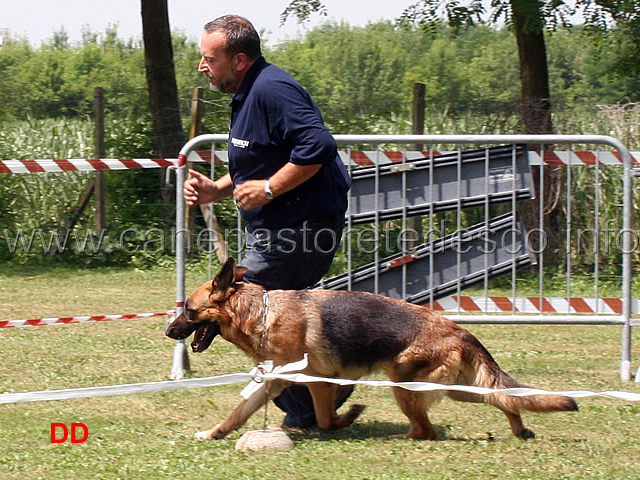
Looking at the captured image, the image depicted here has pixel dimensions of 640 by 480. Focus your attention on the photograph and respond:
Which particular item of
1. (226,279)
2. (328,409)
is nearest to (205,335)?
(226,279)

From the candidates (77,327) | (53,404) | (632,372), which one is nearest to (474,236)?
(632,372)

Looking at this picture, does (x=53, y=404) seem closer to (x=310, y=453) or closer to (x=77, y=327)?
(x=310, y=453)

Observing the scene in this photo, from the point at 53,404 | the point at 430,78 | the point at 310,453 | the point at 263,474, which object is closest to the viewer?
the point at 263,474

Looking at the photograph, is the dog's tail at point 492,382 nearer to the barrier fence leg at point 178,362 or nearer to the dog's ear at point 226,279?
the dog's ear at point 226,279

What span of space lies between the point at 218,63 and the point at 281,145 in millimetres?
579

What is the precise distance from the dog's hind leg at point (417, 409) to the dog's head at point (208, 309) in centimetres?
101

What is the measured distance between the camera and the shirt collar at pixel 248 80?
4906mm

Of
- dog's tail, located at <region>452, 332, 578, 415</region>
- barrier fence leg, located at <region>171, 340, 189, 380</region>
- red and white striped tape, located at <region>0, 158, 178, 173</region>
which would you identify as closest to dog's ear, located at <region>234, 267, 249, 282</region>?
dog's tail, located at <region>452, 332, 578, 415</region>

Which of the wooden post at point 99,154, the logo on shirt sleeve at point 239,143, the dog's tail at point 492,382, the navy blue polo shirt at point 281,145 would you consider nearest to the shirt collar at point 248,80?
the navy blue polo shirt at point 281,145

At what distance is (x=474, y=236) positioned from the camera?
6.89 m

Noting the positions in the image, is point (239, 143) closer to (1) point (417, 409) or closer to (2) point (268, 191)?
(2) point (268, 191)

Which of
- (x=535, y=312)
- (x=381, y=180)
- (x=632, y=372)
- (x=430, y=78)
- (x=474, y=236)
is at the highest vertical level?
(x=430, y=78)

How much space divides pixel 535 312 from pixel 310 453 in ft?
9.40

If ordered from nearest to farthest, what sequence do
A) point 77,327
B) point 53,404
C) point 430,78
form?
point 53,404 < point 77,327 < point 430,78
